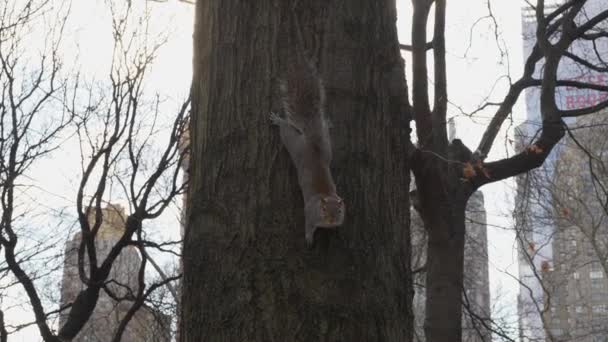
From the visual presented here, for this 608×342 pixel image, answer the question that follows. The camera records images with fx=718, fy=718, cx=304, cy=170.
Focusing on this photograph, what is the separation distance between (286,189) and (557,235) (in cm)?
1940

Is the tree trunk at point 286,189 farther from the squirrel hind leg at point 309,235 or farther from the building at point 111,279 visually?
the building at point 111,279

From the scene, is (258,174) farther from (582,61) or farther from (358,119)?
(582,61)

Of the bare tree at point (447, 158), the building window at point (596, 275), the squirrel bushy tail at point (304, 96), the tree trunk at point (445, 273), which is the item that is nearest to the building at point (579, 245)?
the building window at point (596, 275)

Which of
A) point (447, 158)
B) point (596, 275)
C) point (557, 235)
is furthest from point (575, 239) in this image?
point (447, 158)

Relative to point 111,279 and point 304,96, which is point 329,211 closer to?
point 304,96

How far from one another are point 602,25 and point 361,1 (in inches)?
284

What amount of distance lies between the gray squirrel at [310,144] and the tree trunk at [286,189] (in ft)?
0.12

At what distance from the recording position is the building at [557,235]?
674cm

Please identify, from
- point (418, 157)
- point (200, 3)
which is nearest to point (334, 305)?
point (200, 3)

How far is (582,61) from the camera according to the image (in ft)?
21.7

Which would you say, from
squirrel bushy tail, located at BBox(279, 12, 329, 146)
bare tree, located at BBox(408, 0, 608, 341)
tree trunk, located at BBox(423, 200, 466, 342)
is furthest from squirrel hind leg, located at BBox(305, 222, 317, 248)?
tree trunk, located at BBox(423, 200, 466, 342)

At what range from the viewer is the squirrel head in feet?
4.71

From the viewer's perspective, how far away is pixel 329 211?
144cm

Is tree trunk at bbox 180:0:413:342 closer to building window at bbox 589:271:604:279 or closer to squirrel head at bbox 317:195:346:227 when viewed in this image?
squirrel head at bbox 317:195:346:227
